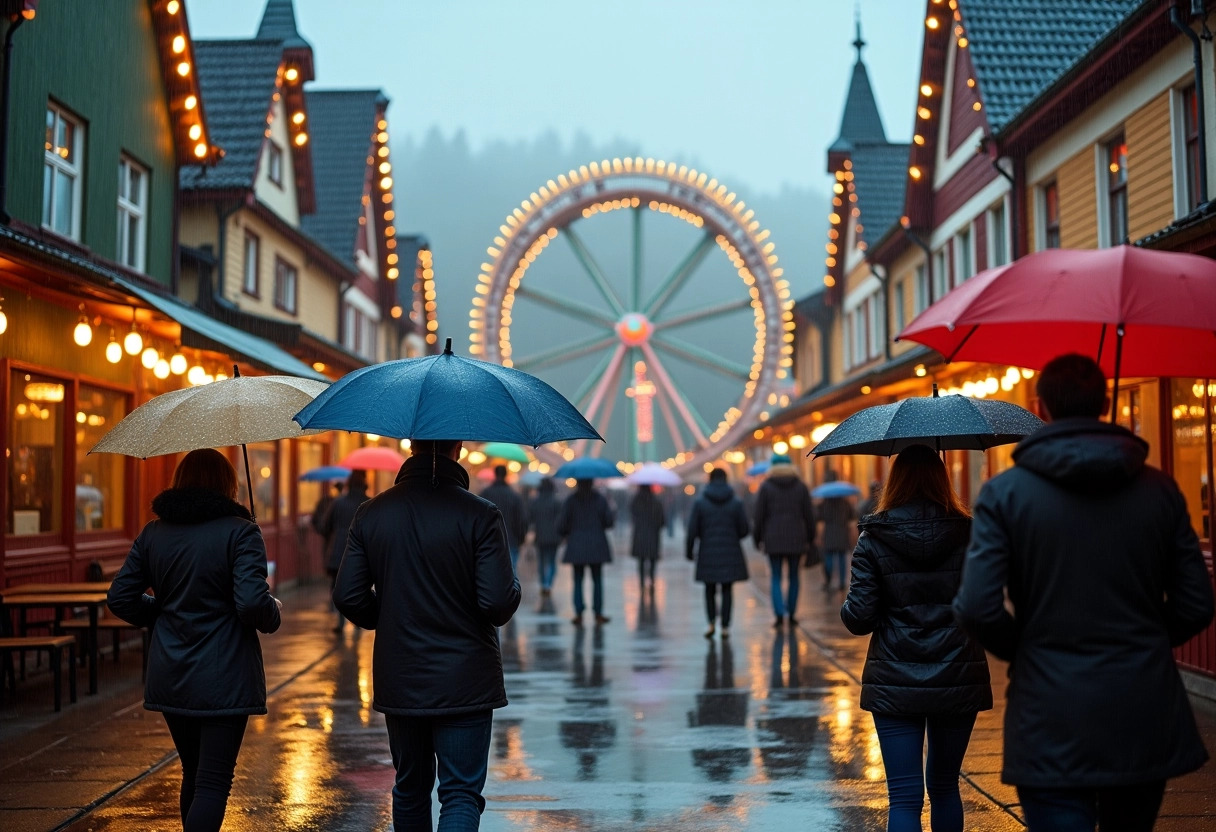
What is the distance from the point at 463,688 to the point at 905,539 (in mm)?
1501

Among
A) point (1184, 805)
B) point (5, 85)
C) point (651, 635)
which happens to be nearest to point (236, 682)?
point (1184, 805)

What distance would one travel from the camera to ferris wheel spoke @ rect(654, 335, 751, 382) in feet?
119

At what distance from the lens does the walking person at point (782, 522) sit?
13391 mm

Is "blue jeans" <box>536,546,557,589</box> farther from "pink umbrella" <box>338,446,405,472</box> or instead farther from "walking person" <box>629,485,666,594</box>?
"pink umbrella" <box>338,446,405,472</box>

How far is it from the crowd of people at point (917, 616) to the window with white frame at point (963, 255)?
14208mm

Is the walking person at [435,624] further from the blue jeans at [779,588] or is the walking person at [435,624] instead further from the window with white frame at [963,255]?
the window with white frame at [963,255]

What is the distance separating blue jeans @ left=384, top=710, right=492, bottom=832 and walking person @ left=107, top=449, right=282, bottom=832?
62 cm

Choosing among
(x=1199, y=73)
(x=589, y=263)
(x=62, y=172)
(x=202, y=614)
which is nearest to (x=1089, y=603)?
(x=202, y=614)

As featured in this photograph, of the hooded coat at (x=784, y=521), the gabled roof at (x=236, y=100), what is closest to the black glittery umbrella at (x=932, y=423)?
the hooded coat at (x=784, y=521)

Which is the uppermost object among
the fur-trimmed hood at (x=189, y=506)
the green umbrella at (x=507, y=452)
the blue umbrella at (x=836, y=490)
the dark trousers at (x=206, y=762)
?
the green umbrella at (x=507, y=452)

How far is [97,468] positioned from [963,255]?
1150 centimetres

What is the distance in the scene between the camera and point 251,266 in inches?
769

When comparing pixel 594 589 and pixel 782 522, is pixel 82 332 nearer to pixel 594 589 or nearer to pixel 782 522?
pixel 594 589

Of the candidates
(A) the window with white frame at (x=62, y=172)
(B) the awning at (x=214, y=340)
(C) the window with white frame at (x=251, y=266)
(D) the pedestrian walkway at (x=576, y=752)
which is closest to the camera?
(D) the pedestrian walkway at (x=576, y=752)
